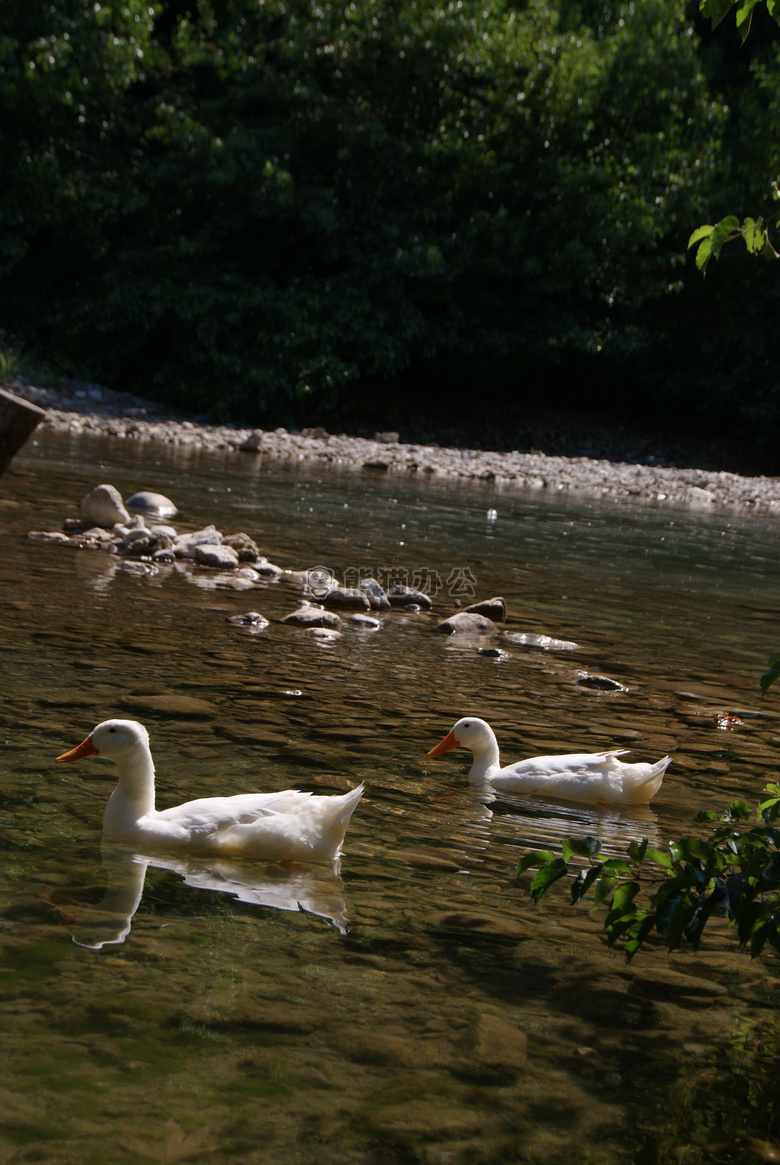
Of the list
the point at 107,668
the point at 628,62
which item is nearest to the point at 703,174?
the point at 628,62

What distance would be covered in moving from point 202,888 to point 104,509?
263 inches

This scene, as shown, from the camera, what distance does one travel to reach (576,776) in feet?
14.7

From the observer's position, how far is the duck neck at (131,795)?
141 inches

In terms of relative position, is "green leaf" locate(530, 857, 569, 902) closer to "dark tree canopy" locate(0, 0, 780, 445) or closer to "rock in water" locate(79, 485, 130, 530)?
"rock in water" locate(79, 485, 130, 530)

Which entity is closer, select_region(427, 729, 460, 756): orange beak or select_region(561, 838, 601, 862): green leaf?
select_region(561, 838, 601, 862): green leaf

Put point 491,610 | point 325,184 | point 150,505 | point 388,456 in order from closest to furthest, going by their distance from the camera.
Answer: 1. point 491,610
2. point 150,505
3. point 388,456
4. point 325,184

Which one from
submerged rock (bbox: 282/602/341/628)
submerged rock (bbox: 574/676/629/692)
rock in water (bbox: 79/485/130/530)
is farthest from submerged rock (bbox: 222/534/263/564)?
submerged rock (bbox: 574/676/629/692)

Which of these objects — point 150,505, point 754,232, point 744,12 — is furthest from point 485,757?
point 150,505

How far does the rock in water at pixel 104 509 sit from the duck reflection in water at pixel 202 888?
251 inches

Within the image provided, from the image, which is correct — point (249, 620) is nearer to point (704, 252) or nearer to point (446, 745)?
point (446, 745)

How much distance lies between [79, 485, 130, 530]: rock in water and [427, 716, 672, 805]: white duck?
5674mm

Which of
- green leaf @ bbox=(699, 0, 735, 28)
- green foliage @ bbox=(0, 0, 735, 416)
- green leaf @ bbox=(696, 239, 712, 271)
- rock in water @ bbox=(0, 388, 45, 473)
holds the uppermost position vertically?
green foliage @ bbox=(0, 0, 735, 416)

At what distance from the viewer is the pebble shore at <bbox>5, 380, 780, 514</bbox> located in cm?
1998

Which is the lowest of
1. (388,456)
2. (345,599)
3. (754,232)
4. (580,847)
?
(345,599)
